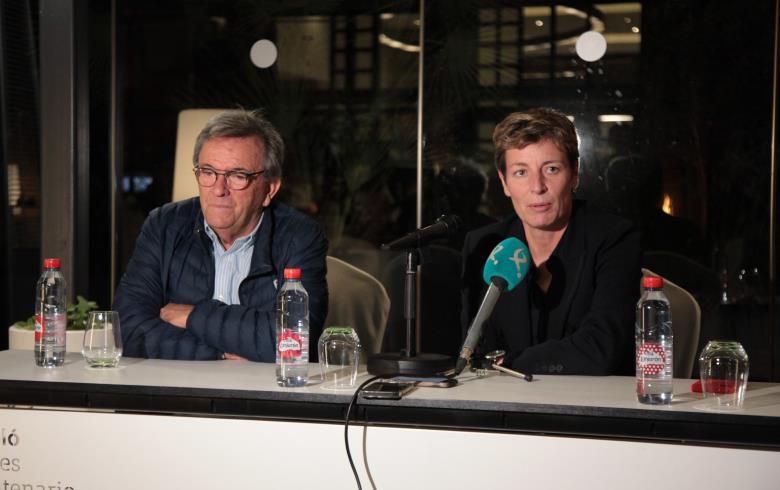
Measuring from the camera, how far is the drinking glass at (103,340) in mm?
2713

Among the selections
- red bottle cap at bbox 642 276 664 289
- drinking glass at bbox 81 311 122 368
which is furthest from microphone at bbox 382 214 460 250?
drinking glass at bbox 81 311 122 368

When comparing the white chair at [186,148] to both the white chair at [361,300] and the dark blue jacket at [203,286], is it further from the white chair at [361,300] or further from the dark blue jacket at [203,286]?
the white chair at [361,300]

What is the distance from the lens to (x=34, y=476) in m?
2.48

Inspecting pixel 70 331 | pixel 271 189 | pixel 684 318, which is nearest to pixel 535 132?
pixel 684 318

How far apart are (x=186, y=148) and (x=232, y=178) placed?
49cm

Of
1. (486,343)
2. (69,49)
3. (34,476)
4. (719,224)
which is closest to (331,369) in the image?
(34,476)

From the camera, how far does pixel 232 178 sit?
160 inches

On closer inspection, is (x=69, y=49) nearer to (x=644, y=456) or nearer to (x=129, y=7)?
(x=129, y=7)

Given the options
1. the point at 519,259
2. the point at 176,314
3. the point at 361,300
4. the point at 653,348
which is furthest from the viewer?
the point at 361,300

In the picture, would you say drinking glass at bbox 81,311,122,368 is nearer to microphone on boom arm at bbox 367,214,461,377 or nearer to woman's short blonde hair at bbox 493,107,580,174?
microphone on boom arm at bbox 367,214,461,377

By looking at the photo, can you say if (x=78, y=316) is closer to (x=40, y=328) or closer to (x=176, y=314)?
(x=176, y=314)

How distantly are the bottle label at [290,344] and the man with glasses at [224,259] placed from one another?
91cm

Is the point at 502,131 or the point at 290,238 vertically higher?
the point at 502,131

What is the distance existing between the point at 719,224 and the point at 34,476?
2.89 metres
